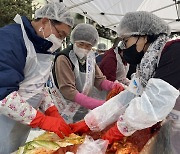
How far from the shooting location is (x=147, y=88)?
1.36 m

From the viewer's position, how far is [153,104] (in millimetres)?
1303

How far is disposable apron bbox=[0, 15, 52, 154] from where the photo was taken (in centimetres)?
155

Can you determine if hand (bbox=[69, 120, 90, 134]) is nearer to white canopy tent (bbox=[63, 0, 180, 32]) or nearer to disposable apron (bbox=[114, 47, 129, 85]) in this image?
disposable apron (bbox=[114, 47, 129, 85])

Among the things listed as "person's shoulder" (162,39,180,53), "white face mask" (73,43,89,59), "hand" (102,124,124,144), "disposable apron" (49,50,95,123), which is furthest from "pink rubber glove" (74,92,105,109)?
"person's shoulder" (162,39,180,53)

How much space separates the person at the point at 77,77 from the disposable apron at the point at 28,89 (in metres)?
0.57

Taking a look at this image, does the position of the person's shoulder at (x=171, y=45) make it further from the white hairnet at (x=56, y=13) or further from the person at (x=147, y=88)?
the white hairnet at (x=56, y=13)

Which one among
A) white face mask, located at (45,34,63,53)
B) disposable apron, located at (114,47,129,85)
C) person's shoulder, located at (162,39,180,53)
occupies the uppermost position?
person's shoulder, located at (162,39,180,53)

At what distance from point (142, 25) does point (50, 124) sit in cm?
73

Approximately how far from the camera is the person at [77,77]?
89.1 inches

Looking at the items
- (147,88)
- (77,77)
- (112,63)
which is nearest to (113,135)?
(147,88)

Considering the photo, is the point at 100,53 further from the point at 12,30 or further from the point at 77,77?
the point at 12,30

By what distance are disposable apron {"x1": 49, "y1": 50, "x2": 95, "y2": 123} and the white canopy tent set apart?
72.9 inches

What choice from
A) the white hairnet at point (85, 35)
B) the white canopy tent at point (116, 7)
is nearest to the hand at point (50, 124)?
the white hairnet at point (85, 35)

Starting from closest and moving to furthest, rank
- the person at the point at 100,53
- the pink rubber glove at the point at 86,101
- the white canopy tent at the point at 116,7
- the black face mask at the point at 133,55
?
the black face mask at the point at 133,55, the pink rubber glove at the point at 86,101, the person at the point at 100,53, the white canopy tent at the point at 116,7
